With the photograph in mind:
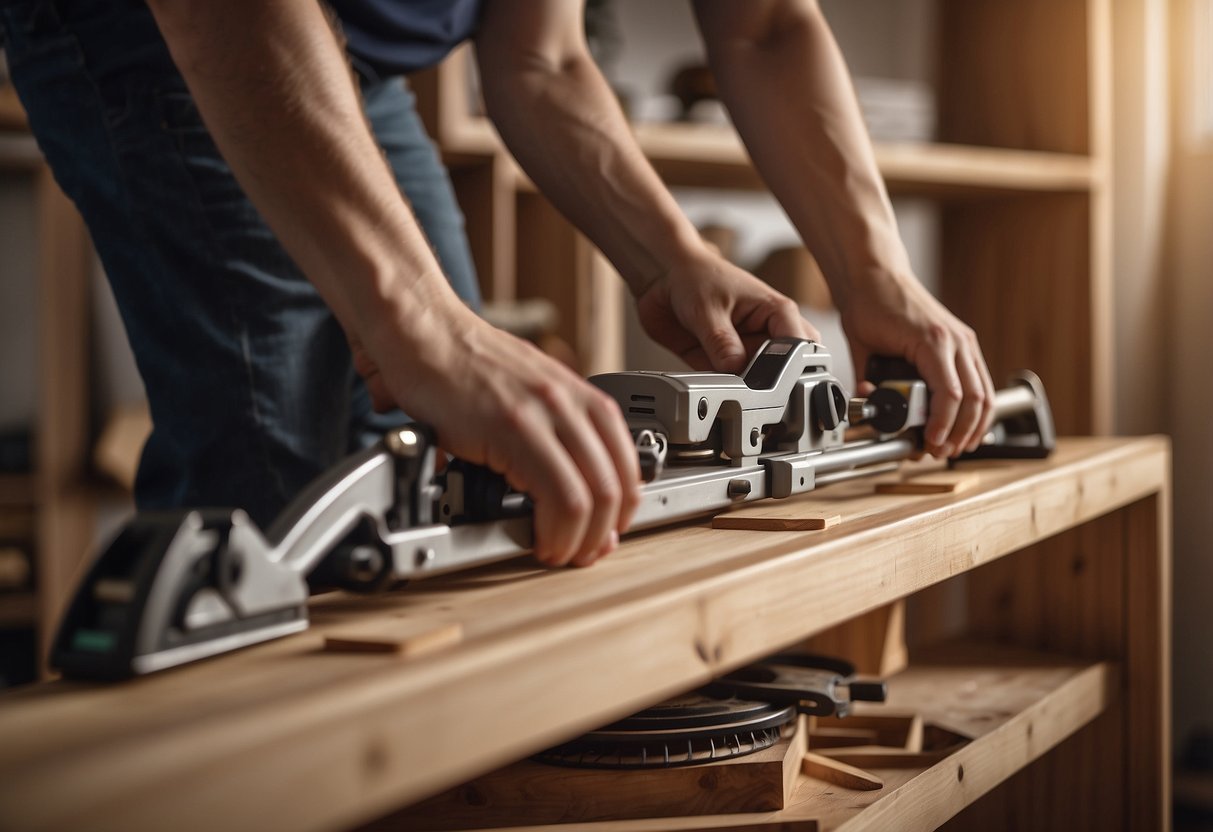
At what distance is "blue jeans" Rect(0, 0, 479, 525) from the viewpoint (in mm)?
911

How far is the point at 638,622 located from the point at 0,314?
1.94 meters

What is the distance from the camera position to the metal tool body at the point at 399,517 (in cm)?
45

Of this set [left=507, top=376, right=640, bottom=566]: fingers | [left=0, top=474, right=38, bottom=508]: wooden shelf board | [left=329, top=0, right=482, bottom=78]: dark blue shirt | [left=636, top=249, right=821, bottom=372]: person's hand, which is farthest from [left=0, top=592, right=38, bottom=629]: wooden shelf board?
[left=507, top=376, right=640, bottom=566]: fingers

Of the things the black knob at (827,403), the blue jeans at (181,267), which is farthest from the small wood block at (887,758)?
the blue jeans at (181,267)

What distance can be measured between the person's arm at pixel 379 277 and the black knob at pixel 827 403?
30 centimetres

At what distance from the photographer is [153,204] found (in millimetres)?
927

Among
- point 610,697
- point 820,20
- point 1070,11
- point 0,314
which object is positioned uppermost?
point 1070,11

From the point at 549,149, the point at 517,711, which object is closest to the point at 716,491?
the point at 517,711

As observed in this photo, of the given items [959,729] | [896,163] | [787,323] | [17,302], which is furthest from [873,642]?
[17,302]

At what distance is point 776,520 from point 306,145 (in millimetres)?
369

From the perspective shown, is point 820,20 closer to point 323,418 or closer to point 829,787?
point 323,418

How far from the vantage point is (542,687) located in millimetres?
447

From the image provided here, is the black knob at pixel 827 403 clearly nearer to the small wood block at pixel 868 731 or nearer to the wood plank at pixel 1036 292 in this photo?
the small wood block at pixel 868 731

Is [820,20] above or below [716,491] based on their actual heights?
above
